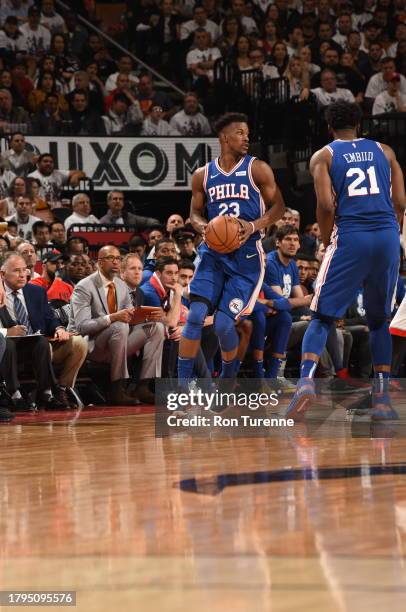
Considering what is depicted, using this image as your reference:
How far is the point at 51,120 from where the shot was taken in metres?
13.6

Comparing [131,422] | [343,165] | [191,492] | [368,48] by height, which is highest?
[368,48]

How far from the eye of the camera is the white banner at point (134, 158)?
1357 centimetres

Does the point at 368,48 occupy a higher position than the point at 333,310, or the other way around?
the point at 368,48

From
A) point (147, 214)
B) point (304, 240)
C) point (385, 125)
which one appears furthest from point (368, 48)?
point (304, 240)

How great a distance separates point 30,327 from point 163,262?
1363mm

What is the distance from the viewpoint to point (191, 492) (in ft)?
13.2

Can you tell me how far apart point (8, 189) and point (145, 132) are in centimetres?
284

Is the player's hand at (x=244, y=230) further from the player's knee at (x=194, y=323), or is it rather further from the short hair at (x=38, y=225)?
the short hair at (x=38, y=225)

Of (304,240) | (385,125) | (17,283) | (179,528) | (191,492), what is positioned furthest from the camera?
(385,125)

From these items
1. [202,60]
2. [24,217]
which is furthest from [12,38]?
[24,217]

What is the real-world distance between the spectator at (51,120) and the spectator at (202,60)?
218 centimetres

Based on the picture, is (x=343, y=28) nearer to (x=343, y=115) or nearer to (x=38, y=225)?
(x=38, y=225)

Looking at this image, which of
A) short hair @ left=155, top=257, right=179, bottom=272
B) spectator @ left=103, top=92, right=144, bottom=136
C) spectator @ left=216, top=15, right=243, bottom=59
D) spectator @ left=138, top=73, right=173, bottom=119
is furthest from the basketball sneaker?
spectator @ left=216, top=15, right=243, bottom=59

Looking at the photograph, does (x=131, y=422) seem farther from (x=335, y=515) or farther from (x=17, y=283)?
(x=335, y=515)
